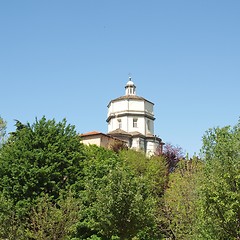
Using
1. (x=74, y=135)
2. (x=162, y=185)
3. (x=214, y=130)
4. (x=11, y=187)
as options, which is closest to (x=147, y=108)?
(x=162, y=185)

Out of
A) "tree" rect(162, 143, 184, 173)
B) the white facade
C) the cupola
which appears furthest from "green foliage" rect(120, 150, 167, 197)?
the cupola

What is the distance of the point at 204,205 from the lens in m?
15.3

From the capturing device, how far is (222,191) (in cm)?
1482

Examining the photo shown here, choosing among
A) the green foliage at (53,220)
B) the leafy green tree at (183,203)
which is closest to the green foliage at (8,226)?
the green foliage at (53,220)

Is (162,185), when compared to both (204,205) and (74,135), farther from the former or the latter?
(204,205)

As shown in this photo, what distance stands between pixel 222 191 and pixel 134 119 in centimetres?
5431

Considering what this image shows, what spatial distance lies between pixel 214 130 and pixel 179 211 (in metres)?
10.2

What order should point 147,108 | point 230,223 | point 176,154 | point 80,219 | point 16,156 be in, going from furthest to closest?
point 147,108 < point 176,154 < point 16,156 < point 80,219 < point 230,223

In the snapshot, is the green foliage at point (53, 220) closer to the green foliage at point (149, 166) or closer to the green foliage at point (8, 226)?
the green foliage at point (8, 226)

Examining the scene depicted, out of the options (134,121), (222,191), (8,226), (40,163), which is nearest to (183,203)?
(40,163)

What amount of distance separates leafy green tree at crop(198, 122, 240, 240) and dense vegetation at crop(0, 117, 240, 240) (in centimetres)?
3

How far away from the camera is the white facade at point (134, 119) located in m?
67.2

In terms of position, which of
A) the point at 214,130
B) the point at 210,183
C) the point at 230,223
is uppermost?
the point at 214,130

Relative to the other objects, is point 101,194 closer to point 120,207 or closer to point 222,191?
point 120,207
